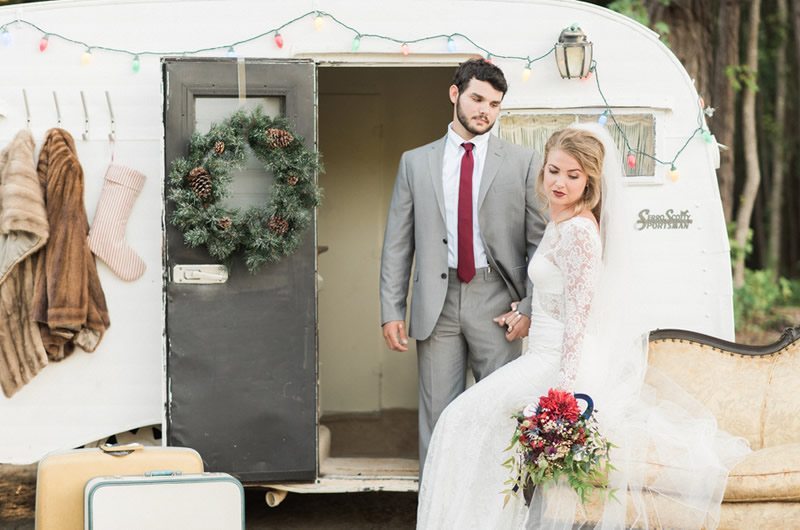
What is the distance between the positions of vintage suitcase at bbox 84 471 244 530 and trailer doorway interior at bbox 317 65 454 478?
306cm

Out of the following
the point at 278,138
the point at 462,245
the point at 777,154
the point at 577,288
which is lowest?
the point at 577,288

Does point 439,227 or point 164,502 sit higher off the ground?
point 439,227

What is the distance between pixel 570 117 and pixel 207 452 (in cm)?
235

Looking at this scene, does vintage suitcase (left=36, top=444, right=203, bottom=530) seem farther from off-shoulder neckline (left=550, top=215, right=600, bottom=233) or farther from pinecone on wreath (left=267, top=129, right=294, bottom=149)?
off-shoulder neckline (left=550, top=215, right=600, bottom=233)

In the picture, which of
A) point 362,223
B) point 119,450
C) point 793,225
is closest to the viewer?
point 119,450

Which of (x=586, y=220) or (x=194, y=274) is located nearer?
(x=586, y=220)

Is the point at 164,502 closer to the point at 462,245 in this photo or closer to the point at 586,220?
the point at 462,245

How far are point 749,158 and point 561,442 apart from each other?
9927 mm

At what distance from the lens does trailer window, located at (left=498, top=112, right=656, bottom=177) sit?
5211 millimetres

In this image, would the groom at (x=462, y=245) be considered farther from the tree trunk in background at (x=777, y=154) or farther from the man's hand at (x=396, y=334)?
the tree trunk in background at (x=777, y=154)

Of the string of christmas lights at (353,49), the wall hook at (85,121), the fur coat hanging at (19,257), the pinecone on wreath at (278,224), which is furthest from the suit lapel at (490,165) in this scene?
the fur coat hanging at (19,257)

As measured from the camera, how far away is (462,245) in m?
4.63

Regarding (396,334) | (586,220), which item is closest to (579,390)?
(586,220)

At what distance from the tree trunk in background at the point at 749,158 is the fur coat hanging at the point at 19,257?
8245 millimetres
